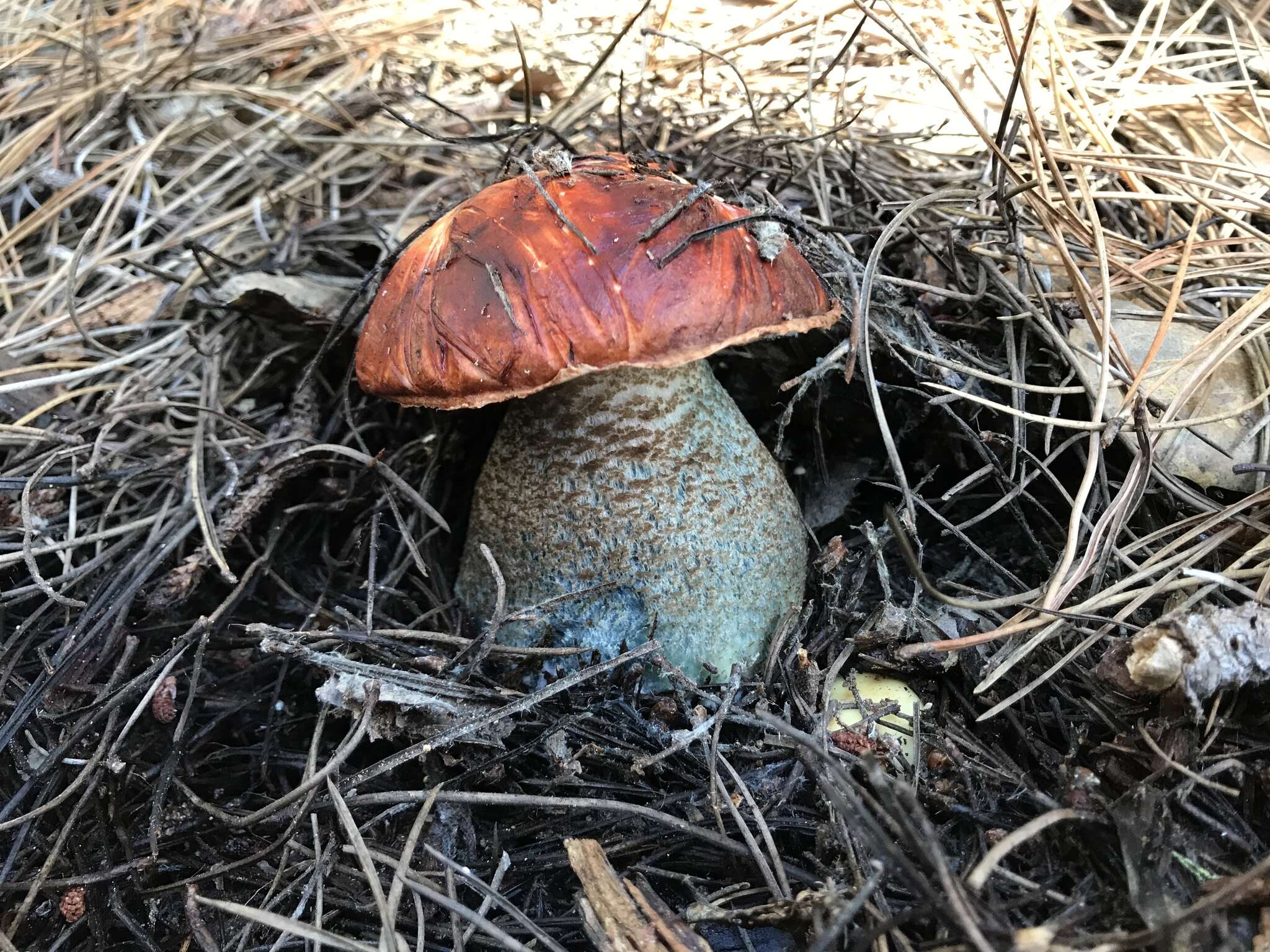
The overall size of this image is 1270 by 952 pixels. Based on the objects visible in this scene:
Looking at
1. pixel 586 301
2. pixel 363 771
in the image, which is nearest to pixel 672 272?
pixel 586 301

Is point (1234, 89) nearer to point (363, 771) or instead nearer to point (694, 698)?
point (694, 698)

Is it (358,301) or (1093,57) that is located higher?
(1093,57)

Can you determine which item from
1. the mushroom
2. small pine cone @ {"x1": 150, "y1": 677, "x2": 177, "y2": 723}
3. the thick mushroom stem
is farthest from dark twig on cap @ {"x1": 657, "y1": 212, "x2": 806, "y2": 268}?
small pine cone @ {"x1": 150, "y1": 677, "x2": 177, "y2": 723}

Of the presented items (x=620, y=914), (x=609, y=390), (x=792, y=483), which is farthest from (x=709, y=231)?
(x=620, y=914)

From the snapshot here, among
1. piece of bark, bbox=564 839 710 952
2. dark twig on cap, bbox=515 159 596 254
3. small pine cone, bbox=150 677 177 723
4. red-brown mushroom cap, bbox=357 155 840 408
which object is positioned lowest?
small pine cone, bbox=150 677 177 723

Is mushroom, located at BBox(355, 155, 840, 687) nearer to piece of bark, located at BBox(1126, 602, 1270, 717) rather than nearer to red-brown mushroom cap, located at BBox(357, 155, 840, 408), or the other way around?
red-brown mushroom cap, located at BBox(357, 155, 840, 408)

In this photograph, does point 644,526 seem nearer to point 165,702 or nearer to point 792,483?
point 792,483
